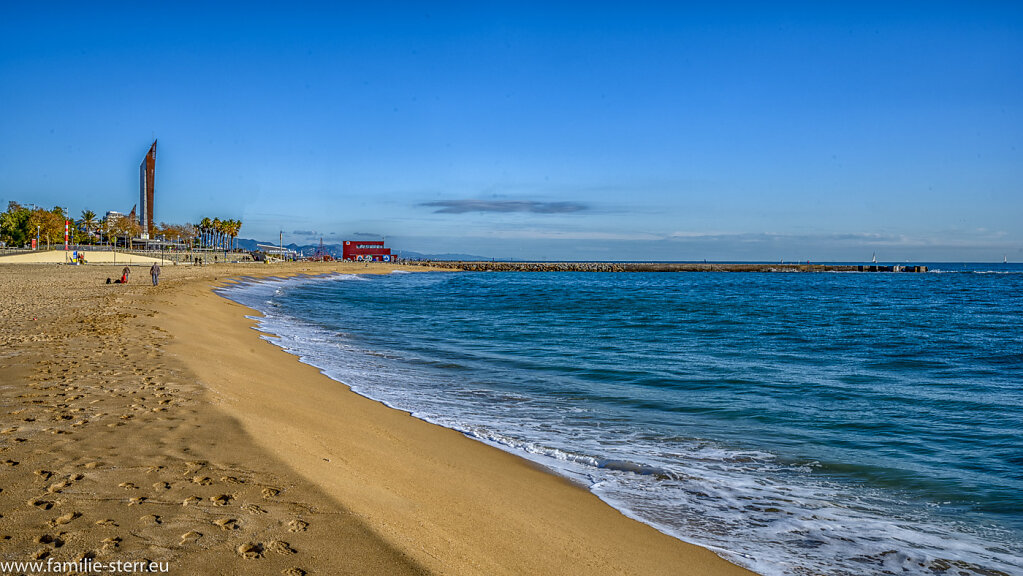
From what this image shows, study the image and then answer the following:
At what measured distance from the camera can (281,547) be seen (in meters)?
3.94

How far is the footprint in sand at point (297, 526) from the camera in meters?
4.22

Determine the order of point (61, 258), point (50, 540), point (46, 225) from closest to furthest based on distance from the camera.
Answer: point (50, 540), point (61, 258), point (46, 225)

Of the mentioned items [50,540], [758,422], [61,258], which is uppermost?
[61,258]

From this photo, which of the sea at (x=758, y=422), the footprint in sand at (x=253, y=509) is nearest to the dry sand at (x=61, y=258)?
the sea at (x=758, y=422)

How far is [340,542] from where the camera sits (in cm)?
411

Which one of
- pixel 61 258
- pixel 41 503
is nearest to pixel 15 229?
pixel 61 258

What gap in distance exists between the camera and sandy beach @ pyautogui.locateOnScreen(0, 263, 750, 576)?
3900 millimetres

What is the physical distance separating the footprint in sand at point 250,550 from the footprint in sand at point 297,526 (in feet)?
0.99

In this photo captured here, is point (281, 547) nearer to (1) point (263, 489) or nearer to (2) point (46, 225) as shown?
(1) point (263, 489)

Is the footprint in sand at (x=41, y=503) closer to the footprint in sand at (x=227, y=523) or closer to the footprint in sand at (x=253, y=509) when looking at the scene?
the footprint in sand at (x=227, y=523)

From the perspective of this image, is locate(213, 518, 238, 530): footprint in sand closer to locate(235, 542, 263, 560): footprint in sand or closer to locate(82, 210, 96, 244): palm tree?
locate(235, 542, 263, 560): footprint in sand

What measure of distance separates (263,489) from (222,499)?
1.19 feet

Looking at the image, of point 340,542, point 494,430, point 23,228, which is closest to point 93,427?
point 340,542

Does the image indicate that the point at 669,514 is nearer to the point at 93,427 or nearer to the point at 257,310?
the point at 93,427
